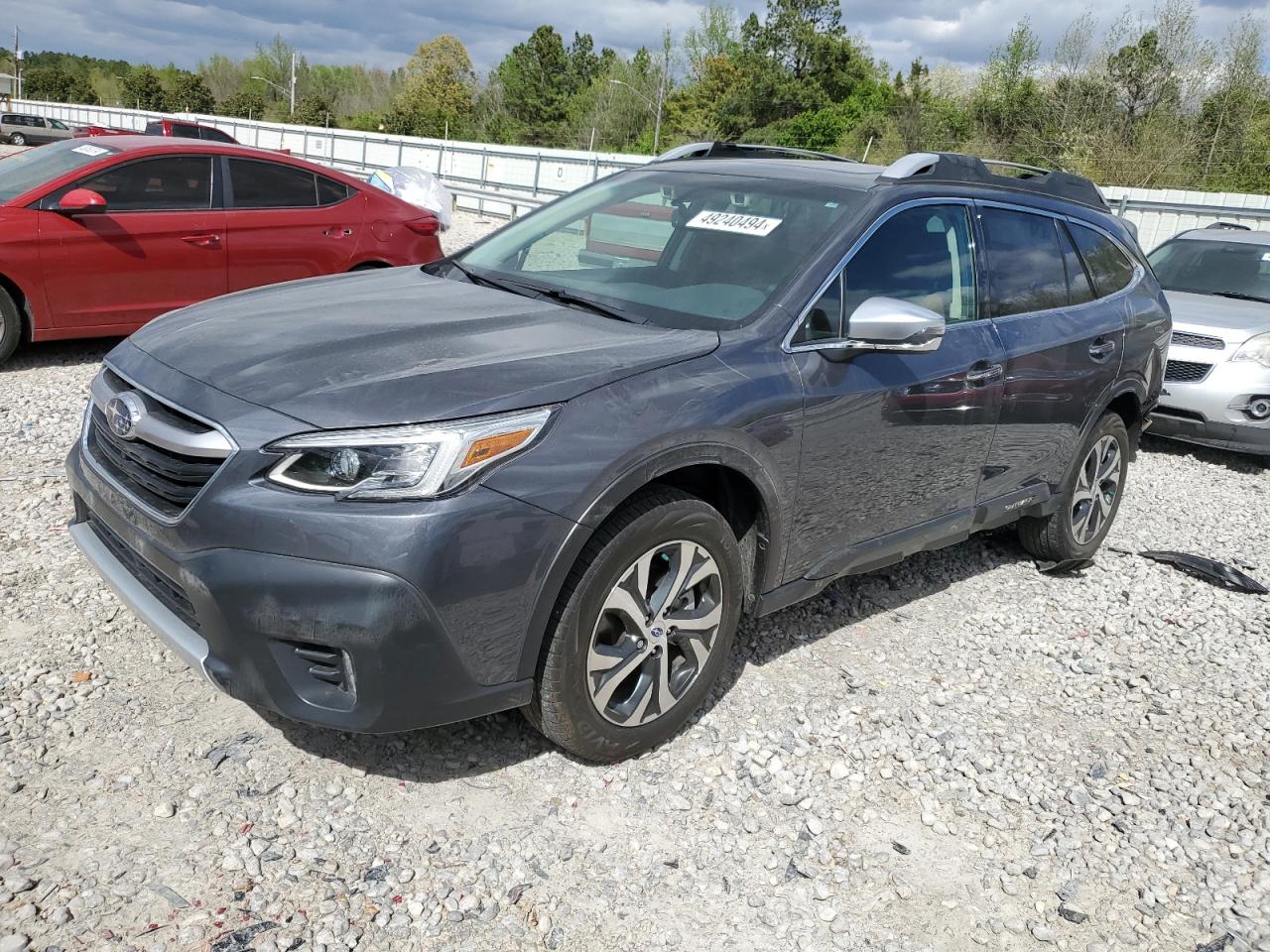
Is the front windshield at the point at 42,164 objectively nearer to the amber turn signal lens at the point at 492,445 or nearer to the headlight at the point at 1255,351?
the amber turn signal lens at the point at 492,445

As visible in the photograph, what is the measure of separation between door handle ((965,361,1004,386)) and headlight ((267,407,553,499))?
7.31ft

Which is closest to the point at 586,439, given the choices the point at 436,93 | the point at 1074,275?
the point at 1074,275

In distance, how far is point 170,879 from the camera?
107 inches

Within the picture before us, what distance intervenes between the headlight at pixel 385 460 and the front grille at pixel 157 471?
0.25 meters

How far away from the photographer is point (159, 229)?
24.7 ft

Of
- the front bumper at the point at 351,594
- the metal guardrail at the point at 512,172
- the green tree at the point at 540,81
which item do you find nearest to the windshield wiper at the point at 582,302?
the front bumper at the point at 351,594

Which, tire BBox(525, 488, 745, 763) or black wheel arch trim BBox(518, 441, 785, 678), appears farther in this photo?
tire BBox(525, 488, 745, 763)

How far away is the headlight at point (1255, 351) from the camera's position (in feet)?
26.7

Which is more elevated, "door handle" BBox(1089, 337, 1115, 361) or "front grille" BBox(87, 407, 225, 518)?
"door handle" BBox(1089, 337, 1115, 361)

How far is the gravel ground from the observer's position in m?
2.74

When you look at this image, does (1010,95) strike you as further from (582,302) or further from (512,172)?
(582,302)

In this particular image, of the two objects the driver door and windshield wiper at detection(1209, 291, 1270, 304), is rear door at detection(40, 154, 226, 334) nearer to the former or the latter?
the driver door

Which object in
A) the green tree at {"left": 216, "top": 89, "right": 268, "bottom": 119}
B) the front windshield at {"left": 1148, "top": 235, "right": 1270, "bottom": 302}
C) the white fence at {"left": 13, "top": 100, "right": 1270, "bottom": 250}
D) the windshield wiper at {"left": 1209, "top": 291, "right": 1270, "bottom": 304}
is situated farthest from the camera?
the green tree at {"left": 216, "top": 89, "right": 268, "bottom": 119}

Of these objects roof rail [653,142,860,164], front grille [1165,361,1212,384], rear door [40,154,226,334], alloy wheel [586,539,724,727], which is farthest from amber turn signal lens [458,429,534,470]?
front grille [1165,361,1212,384]
